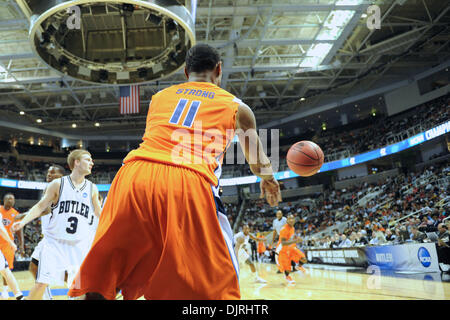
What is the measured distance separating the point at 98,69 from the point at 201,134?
9.01 m

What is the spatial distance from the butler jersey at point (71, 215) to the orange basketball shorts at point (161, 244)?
2.37m

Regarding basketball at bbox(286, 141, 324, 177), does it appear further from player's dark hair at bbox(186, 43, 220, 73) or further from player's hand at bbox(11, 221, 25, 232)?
player's hand at bbox(11, 221, 25, 232)

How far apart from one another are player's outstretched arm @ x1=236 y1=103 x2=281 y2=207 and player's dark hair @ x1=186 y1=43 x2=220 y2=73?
1.03ft

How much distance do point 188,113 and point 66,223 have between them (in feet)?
→ 8.15

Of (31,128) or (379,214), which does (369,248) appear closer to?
(379,214)

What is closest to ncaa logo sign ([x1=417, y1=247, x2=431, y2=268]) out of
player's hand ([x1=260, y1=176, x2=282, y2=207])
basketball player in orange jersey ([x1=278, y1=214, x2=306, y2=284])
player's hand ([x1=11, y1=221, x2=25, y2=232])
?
basketball player in orange jersey ([x1=278, y1=214, x2=306, y2=284])

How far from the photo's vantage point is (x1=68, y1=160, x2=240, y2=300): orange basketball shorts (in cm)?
133

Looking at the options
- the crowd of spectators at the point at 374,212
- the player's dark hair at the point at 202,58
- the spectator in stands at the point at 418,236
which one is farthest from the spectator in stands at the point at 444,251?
the player's dark hair at the point at 202,58

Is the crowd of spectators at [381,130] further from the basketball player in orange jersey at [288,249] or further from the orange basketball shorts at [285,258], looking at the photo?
the orange basketball shorts at [285,258]

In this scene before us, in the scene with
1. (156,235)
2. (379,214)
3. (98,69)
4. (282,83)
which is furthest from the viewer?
(282,83)

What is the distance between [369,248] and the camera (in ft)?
33.3

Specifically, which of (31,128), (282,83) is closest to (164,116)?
(282,83)

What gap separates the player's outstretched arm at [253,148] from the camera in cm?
171

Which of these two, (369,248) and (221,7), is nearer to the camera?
(369,248)
